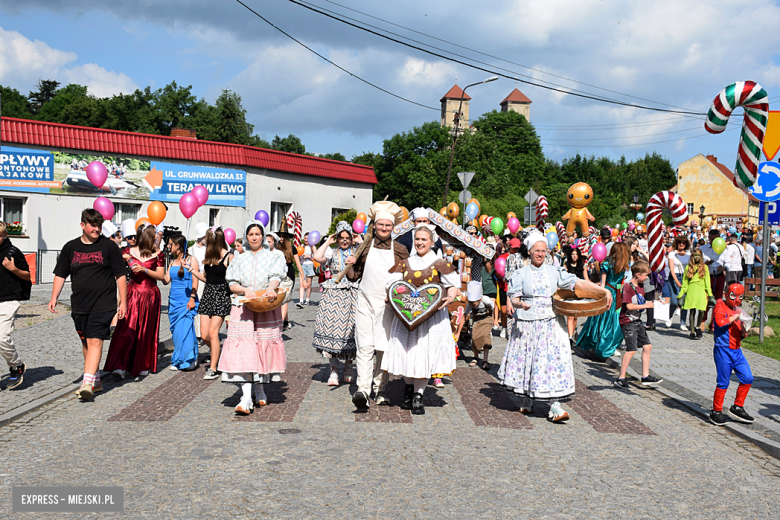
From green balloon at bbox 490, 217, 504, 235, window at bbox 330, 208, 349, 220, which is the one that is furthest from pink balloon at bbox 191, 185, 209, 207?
window at bbox 330, 208, 349, 220

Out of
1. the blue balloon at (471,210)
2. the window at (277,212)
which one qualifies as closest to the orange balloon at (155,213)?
the blue balloon at (471,210)

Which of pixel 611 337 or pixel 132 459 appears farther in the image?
pixel 611 337

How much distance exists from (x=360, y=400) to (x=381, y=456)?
1358mm

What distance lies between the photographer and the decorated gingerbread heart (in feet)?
21.4

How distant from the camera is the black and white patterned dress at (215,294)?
8414 mm

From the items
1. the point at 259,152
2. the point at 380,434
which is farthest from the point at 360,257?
the point at 259,152

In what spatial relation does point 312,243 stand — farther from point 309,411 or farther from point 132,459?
point 132,459

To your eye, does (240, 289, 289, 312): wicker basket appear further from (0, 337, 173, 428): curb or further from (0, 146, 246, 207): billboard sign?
(0, 146, 246, 207): billboard sign

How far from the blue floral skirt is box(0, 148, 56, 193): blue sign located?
70.9 feet

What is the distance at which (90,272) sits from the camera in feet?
23.5

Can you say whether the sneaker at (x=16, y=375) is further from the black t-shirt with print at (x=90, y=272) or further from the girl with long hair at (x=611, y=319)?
the girl with long hair at (x=611, y=319)

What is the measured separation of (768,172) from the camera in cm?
1059

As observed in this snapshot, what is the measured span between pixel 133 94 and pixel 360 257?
68.2m

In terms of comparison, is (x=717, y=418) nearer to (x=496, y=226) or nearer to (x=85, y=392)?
(x=85, y=392)
